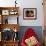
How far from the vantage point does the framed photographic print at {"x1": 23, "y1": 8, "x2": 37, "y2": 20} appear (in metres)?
5.34

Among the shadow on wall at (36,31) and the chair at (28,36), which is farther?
the shadow on wall at (36,31)

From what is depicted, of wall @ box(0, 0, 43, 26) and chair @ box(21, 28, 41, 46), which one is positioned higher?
wall @ box(0, 0, 43, 26)

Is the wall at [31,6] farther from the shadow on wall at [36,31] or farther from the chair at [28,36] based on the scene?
the chair at [28,36]

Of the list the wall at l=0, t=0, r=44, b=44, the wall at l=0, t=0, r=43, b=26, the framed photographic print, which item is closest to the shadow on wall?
the wall at l=0, t=0, r=44, b=44

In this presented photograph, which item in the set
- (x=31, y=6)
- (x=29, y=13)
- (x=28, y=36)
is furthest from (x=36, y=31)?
(x=31, y=6)

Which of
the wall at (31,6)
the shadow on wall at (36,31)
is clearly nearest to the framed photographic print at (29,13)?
the wall at (31,6)

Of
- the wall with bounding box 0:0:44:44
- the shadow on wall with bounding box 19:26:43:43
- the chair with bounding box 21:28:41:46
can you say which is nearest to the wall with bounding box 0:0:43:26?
the wall with bounding box 0:0:44:44

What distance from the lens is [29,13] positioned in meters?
5.36

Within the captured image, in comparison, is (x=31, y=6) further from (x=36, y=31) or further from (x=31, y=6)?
(x=36, y=31)

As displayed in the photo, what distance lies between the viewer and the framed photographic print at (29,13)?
17.5ft

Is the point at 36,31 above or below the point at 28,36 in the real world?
above

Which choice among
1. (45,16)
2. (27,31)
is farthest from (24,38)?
(45,16)

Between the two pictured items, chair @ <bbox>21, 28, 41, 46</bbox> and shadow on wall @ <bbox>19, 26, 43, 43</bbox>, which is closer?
chair @ <bbox>21, 28, 41, 46</bbox>

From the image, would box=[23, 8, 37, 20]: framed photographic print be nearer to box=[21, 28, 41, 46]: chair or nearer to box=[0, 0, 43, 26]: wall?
box=[0, 0, 43, 26]: wall
